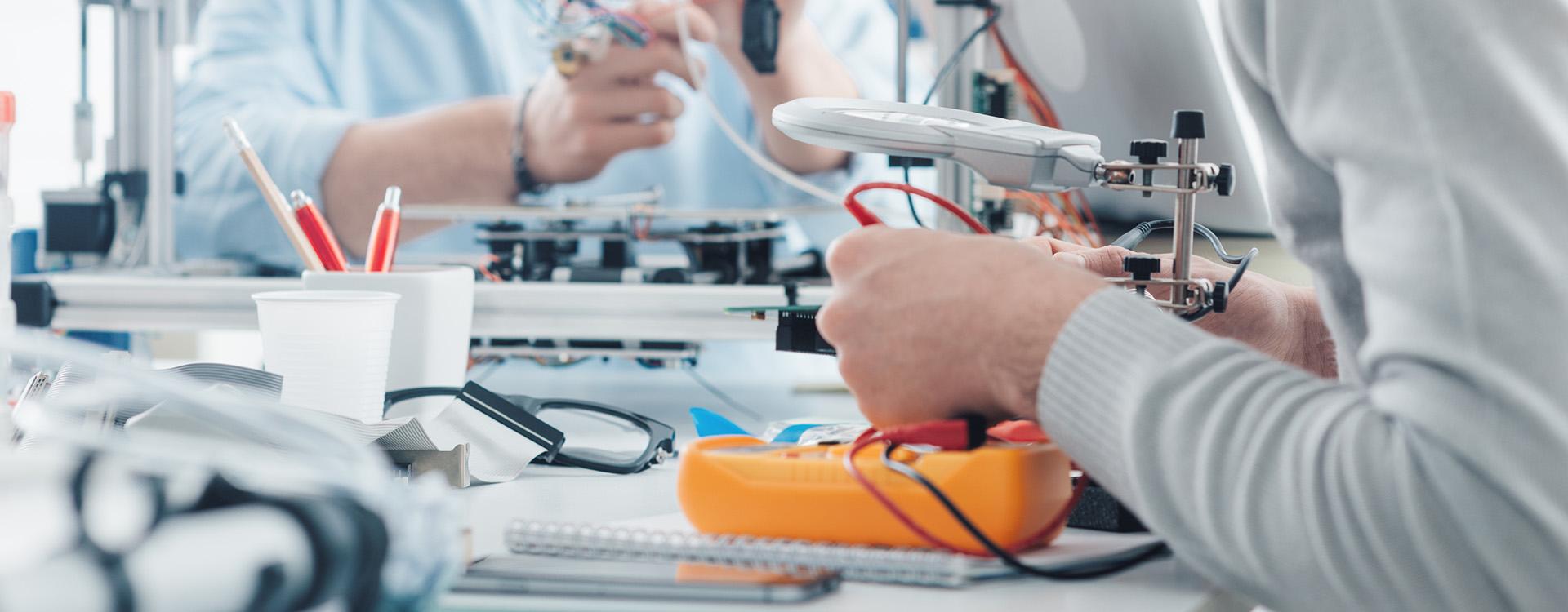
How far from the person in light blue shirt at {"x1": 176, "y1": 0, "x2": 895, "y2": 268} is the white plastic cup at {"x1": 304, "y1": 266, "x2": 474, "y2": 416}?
1.40 m

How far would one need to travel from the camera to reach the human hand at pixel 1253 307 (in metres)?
0.60

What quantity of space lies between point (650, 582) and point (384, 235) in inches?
16.4

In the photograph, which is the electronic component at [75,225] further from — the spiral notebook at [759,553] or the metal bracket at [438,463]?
the spiral notebook at [759,553]

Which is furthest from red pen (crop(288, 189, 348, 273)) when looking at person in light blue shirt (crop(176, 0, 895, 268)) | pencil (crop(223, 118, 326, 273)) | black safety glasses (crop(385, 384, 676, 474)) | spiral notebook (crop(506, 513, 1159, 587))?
person in light blue shirt (crop(176, 0, 895, 268))

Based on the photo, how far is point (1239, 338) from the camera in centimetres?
61

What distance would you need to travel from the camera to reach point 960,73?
44.3 inches

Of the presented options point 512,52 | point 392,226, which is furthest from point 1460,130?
point 512,52

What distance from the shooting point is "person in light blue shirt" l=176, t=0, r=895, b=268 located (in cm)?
219

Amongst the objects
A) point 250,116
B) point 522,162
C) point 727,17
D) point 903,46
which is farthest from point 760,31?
point 250,116

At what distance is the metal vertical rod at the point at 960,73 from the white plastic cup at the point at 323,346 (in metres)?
0.63

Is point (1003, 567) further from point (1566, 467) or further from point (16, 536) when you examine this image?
point (16, 536)

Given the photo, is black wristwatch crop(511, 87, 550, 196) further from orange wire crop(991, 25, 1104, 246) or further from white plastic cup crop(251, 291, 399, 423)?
white plastic cup crop(251, 291, 399, 423)

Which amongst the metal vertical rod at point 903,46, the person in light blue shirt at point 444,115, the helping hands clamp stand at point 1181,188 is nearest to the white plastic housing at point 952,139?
the helping hands clamp stand at point 1181,188

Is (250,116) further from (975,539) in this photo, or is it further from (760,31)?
(975,539)
